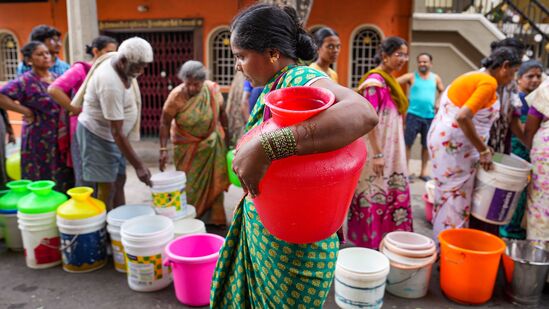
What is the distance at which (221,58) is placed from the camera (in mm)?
8383

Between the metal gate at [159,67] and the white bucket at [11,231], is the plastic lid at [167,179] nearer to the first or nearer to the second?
the white bucket at [11,231]

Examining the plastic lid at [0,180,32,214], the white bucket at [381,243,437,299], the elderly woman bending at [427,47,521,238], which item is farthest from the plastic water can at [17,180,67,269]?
the elderly woman bending at [427,47,521,238]

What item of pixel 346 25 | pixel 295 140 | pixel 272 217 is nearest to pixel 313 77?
pixel 295 140

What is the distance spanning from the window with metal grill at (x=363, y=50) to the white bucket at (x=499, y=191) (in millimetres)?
4917

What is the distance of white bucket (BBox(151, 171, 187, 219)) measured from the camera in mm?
3535

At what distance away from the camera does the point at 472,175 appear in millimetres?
3414

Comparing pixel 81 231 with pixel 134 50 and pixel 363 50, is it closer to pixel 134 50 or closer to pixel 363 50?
pixel 134 50

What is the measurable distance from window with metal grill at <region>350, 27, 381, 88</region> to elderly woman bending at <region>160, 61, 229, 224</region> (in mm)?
4451

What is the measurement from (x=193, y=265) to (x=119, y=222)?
0.85 m

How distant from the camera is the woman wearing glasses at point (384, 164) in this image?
352 centimetres

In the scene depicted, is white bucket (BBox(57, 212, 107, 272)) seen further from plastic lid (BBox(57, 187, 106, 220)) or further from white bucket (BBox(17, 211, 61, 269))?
white bucket (BBox(17, 211, 61, 269))

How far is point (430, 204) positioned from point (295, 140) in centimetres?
384

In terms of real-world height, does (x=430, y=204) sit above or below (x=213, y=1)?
below

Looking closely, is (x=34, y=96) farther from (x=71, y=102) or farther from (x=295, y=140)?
(x=295, y=140)
